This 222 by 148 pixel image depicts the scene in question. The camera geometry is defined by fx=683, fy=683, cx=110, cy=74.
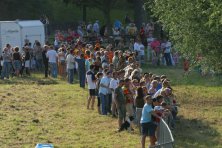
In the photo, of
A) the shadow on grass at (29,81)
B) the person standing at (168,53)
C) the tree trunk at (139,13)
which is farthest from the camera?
the tree trunk at (139,13)

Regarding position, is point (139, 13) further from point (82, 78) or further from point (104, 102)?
point (104, 102)

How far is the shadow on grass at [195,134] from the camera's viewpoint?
21.5 metres

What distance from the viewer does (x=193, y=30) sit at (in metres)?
29.6

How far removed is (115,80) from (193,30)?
6.42 metres

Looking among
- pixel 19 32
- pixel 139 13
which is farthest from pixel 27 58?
pixel 139 13

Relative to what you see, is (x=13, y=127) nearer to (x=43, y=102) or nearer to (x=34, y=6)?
(x=43, y=102)

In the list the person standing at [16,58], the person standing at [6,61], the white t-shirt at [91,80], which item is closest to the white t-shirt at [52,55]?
the person standing at [16,58]

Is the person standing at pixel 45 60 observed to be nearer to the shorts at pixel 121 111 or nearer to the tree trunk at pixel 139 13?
the shorts at pixel 121 111

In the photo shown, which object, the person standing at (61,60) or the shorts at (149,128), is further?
the person standing at (61,60)

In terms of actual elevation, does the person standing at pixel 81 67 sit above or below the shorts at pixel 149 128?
above

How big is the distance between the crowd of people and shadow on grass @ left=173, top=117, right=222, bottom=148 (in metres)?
0.63

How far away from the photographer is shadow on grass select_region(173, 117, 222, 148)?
21.5 meters

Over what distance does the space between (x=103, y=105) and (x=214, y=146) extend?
18.9ft

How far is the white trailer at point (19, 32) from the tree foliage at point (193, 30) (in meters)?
12.4
